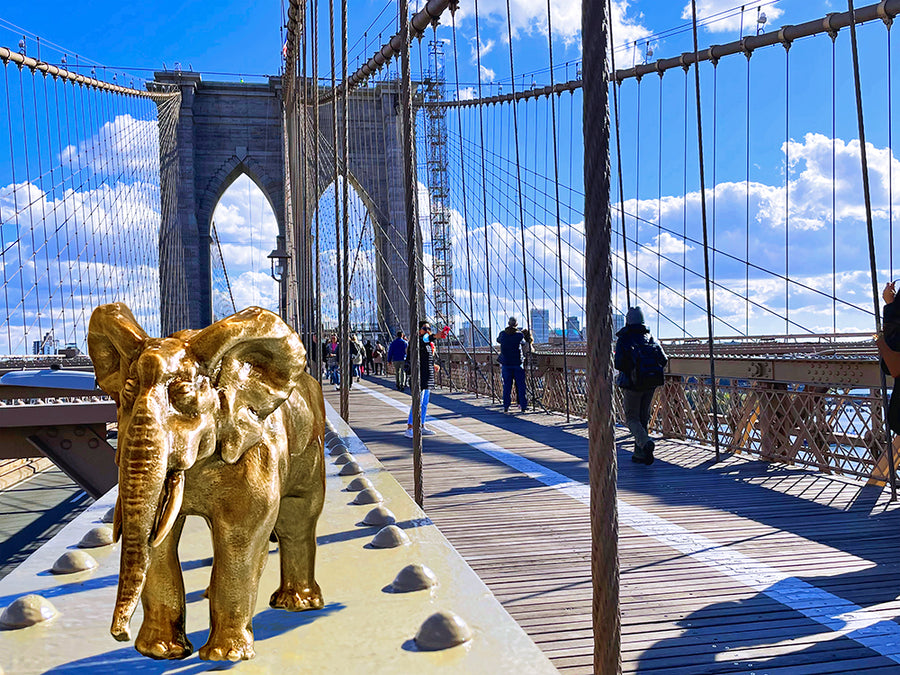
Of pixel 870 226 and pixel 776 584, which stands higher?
pixel 870 226

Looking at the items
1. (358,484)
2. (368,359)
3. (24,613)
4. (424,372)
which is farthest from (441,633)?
(368,359)

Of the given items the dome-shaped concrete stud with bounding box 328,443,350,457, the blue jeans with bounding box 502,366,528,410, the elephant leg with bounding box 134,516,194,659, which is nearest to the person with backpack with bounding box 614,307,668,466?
the dome-shaped concrete stud with bounding box 328,443,350,457

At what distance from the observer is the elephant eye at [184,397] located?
1.26m

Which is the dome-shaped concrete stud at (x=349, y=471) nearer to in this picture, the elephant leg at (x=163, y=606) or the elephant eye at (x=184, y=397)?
the elephant leg at (x=163, y=606)

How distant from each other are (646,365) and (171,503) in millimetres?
4911

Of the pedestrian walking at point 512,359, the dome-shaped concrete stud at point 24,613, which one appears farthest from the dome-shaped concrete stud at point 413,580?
the pedestrian walking at point 512,359

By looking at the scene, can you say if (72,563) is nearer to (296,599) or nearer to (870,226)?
(296,599)

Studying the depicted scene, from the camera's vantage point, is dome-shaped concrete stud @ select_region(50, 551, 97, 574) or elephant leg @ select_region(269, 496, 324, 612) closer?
elephant leg @ select_region(269, 496, 324, 612)

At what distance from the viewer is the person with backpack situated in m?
5.80

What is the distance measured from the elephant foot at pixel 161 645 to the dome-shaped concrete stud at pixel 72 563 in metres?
0.78

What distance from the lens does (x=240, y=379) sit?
141 cm

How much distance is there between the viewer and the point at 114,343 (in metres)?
1.38

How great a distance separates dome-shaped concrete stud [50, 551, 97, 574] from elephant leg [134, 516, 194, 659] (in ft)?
2.58

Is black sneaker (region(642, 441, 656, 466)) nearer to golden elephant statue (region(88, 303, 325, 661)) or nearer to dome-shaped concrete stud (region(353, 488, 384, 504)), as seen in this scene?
dome-shaped concrete stud (region(353, 488, 384, 504))
